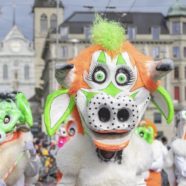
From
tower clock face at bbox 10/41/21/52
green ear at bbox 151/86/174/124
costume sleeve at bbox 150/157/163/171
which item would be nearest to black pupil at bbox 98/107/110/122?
green ear at bbox 151/86/174/124

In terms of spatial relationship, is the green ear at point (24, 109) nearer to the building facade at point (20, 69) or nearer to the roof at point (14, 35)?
the building facade at point (20, 69)

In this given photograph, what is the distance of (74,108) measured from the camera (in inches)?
247

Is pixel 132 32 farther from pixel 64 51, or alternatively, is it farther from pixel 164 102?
pixel 164 102

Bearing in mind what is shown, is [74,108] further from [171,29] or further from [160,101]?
[171,29]

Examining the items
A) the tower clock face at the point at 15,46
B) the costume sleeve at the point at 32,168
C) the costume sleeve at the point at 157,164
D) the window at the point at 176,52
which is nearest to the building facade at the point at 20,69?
the tower clock face at the point at 15,46

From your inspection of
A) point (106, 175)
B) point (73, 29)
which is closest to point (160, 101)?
point (106, 175)

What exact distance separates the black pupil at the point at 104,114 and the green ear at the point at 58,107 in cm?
50

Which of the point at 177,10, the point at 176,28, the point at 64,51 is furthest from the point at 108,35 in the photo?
the point at 177,10

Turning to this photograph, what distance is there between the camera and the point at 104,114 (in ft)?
19.0

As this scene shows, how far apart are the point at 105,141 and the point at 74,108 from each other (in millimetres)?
553

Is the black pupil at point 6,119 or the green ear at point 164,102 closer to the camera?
the green ear at point 164,102

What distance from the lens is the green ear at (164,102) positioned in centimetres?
621

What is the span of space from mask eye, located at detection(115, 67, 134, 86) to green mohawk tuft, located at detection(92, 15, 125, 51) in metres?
0.23

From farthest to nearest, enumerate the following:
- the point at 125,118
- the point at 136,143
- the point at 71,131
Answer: the point at 71,131
the point at 136,143
the point at 125,118
